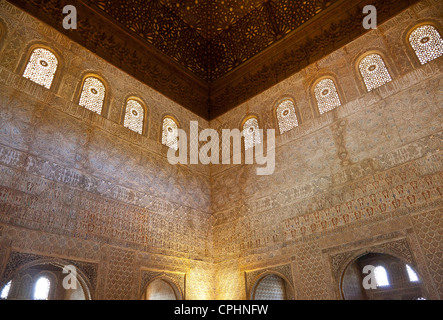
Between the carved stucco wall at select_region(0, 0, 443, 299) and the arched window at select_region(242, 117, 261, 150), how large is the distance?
15.7 inches

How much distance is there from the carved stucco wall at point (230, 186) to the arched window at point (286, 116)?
18cm

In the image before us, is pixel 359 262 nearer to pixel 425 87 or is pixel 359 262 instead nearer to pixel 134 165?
pixel 425 87

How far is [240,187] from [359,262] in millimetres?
3786

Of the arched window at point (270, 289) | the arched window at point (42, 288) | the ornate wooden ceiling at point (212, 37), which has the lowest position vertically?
the arched window at point (270, 289)

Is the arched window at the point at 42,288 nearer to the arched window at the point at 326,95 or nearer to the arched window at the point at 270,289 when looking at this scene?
the arched window at the point at 270,289

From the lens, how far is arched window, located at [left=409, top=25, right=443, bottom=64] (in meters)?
5.47

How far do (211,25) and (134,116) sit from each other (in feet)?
11.6

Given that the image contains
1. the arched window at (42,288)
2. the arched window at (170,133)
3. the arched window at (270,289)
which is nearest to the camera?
the arched window at (270,289)

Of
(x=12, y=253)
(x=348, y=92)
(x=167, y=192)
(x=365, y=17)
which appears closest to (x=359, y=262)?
(x=348, y=92)

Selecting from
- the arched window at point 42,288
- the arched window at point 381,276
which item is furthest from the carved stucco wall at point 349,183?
the arched window at point 42,288

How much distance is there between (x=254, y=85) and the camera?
809 centimetres

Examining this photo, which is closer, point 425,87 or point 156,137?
point 425,87

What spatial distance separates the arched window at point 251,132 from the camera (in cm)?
745

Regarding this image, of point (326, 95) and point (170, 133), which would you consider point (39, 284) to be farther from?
point (326, 95)
